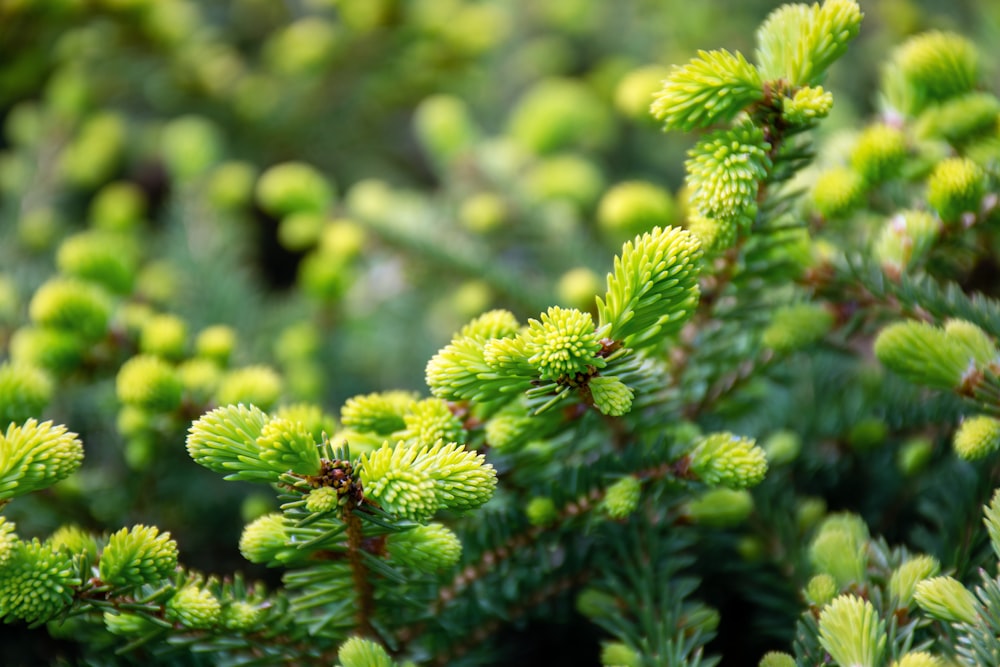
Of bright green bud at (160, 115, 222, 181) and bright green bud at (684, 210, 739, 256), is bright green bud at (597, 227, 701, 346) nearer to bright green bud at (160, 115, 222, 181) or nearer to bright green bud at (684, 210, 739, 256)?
bright green bud at (684, 210, 739, 256)

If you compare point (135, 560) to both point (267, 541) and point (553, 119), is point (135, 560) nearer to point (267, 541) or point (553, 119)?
point (267, 541)

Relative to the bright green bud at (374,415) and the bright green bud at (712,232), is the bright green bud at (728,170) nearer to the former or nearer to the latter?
the bright green bud at (712,232)

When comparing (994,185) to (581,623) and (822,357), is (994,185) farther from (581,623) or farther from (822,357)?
(581,623)

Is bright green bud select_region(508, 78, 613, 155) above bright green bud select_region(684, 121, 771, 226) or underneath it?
above

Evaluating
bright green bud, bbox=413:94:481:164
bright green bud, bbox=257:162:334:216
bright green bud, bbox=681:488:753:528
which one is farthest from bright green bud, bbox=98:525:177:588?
bright green bud, bbox=413:94:481:164

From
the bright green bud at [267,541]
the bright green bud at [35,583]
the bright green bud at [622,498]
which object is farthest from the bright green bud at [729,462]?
the bright green bud at [35,583]

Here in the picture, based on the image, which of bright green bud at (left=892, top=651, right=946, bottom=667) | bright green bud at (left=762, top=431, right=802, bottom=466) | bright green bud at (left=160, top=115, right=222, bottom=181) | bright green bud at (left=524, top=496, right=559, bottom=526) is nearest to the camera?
bright green bud at (left=892, top=651, right=946, bottom=667)

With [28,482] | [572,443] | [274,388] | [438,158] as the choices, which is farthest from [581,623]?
[438,158]
